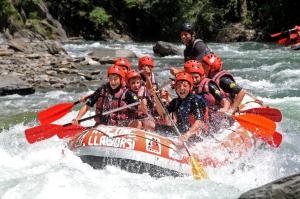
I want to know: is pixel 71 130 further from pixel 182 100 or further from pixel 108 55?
pixel 108 55

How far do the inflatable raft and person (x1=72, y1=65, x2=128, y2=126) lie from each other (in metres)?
0.53

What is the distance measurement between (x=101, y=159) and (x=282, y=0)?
948 inches

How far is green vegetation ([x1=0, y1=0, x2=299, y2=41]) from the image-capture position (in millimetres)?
27234

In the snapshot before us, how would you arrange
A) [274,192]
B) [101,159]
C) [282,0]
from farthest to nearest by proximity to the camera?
[282,0] < [101,159] < [274,192]

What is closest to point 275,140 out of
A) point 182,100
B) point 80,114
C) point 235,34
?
point 182,100

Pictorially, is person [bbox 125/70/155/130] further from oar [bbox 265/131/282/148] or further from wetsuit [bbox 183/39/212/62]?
oar [bbox 265/131/282/148]

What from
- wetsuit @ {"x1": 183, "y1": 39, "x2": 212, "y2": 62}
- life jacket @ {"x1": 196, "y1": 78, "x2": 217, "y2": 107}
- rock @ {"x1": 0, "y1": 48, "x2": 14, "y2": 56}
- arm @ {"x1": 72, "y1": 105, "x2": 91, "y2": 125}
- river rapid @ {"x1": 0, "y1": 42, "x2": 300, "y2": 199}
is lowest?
river rapid @ {"x1": 0, "y1": 42, "x2": 300, "y2": 199}

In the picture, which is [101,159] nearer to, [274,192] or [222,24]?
[274,192]

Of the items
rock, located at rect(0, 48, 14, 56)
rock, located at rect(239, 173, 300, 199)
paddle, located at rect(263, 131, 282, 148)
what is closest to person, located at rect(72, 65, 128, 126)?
paddle, located at rect(263, 131, 282, 148)

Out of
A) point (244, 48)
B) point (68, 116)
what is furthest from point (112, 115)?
point (244, 48)

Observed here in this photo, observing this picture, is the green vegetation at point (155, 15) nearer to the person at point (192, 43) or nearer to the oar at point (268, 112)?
the person at point (192, 43)

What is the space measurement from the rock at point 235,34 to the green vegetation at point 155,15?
0.51m

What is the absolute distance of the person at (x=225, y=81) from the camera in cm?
635

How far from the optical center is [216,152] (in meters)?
5.79
